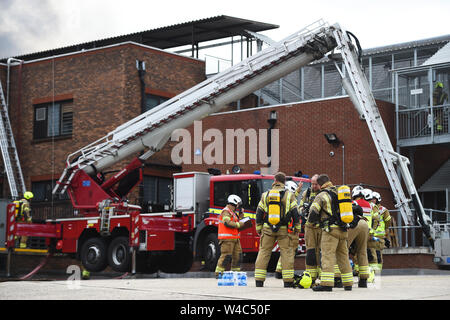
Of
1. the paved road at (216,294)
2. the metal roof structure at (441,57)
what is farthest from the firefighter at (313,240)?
the metal roof structure at (441,57)

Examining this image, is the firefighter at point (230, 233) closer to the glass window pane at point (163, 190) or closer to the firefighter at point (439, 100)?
the firefighter at point (439, 100)

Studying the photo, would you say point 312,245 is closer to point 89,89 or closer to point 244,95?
point 244,95

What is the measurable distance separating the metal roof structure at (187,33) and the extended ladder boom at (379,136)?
30.1 ft

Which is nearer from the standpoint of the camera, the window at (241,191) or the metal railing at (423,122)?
the window at (241,191)

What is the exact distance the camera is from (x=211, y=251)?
740 inches

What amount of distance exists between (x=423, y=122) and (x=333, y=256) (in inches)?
558

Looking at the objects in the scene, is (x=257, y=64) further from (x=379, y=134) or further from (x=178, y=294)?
(x=178, y=294)

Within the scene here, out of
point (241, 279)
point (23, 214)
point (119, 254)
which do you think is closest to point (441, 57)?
point (119, 254)

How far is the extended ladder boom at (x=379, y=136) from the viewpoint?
20.4 meters

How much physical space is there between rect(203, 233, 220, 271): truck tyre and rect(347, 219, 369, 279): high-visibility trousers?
663 centimetres

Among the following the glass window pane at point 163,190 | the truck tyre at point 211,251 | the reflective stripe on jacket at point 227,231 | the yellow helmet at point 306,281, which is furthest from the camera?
the glass window pane at point 163,190

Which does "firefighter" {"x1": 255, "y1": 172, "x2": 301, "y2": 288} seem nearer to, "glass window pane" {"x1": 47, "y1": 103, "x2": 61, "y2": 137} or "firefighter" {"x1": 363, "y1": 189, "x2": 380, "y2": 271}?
"firefighter" {"x1": 363, "y1": 189, "x2": 380, "y2": 271}

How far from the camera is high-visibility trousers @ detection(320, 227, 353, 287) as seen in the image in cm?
1109
